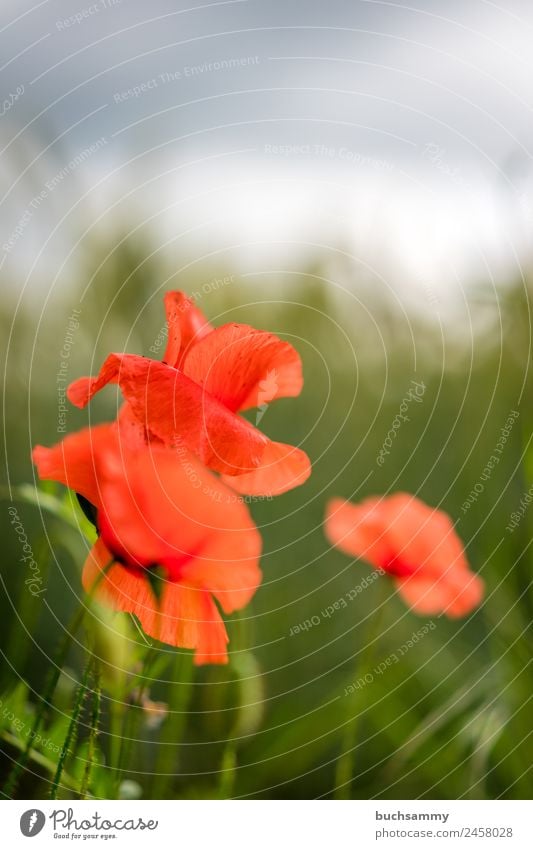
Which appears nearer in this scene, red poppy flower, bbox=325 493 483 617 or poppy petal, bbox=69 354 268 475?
poppy petal, bbox=69 354 268 475

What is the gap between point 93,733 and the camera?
0.35 metres

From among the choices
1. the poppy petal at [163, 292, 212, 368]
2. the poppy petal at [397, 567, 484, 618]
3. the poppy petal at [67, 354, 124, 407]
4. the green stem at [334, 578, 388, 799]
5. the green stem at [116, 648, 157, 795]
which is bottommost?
the green stem at [116, 648, 157, 795]

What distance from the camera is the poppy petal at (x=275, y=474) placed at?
1.18 ft

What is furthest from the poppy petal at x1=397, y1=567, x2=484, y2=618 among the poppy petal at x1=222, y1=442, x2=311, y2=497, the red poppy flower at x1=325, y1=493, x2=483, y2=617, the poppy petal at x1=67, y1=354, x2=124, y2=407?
the poppy petal at x1=67, y1=354, x2=124, y2=407

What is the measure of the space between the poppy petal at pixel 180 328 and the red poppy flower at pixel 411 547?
173mm

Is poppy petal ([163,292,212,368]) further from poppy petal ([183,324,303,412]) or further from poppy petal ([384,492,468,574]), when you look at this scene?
poppy petal ([384,492,468,574])

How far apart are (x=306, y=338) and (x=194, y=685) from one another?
0.23m

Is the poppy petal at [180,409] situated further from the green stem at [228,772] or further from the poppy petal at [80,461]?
the green stem at [228,772]

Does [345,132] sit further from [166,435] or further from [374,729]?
[374,729]

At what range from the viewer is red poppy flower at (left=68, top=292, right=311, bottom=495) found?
0.33 meters

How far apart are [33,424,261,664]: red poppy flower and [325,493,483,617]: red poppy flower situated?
11cm

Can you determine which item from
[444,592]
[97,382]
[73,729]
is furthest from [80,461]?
[444,592]

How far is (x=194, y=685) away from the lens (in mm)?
464

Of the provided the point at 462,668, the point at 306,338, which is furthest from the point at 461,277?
the point at 462,668
